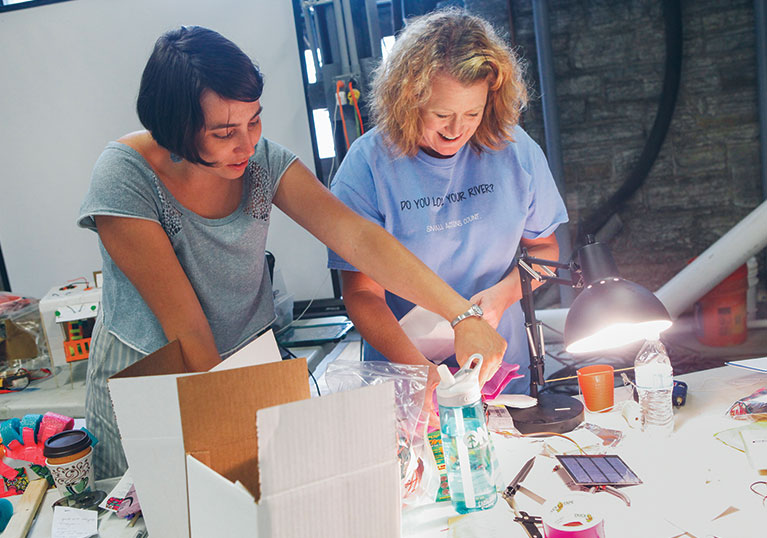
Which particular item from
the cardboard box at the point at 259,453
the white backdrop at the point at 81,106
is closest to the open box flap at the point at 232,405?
the cardboard box at the point at 259,453

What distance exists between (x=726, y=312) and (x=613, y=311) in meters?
2.79

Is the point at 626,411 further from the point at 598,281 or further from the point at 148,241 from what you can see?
the point at 148,241

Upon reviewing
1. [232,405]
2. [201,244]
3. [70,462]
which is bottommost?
[70,462]

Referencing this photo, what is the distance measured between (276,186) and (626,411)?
983 millimetres

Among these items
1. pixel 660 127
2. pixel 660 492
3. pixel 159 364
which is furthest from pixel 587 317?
pixel 660 127

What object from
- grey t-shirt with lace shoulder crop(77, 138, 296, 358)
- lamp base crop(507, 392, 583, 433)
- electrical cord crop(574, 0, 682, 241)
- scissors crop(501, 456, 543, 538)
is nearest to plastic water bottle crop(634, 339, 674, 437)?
lamp base crop(507, 392, 583, 433)

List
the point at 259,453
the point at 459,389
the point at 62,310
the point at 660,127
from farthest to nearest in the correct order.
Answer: the point at 660,127 → the point at 62,310 → the point at 459,389 → the point at 259,453

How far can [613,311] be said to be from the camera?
1.12 meters

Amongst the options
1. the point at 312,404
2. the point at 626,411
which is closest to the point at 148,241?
the point at 312,404

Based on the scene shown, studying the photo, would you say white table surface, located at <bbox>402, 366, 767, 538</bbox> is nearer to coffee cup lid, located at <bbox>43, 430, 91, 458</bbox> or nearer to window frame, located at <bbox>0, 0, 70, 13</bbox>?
coffee cup lid, located at <bbox>43, 430, 91, 458</bbox>

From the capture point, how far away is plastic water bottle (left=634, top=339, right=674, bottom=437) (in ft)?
4.01

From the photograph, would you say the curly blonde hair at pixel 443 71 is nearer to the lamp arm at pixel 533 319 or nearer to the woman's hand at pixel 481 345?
the lamp arm at pixel 533 319

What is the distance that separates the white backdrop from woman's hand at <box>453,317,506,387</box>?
86.1 inches

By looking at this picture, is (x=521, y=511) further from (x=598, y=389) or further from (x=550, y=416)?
(x=598, y=389)
